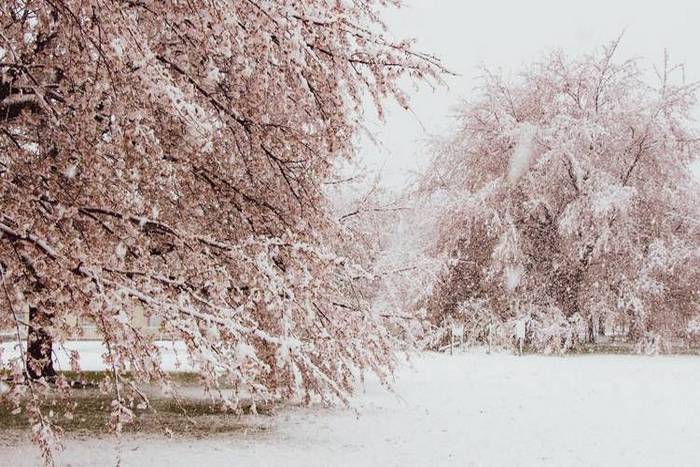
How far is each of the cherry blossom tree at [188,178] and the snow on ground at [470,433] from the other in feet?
4.39

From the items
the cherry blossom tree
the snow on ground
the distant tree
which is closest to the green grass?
the snow on ground

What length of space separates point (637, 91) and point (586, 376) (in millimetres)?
10929

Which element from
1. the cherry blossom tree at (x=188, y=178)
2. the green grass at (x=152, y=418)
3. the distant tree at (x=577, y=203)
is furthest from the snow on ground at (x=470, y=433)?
the distant tree at (x=577, y=203)

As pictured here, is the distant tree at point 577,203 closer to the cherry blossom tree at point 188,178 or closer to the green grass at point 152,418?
A: the green grass at point 152,418

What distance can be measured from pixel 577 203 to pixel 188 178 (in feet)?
52.2

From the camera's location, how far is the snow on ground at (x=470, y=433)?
7586 millimetres

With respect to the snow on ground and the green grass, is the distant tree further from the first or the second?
the green grass

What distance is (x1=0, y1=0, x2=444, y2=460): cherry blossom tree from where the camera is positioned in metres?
4.35

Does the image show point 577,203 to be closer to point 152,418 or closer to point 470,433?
point 470,433

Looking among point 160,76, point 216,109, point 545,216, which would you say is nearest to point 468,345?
point 545,216

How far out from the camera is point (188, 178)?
21.8ft

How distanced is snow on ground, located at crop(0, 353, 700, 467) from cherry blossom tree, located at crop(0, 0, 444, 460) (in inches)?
52.6

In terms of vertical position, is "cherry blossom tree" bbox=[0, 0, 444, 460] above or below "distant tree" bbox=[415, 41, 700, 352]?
below

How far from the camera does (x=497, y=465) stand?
24.3 feet
